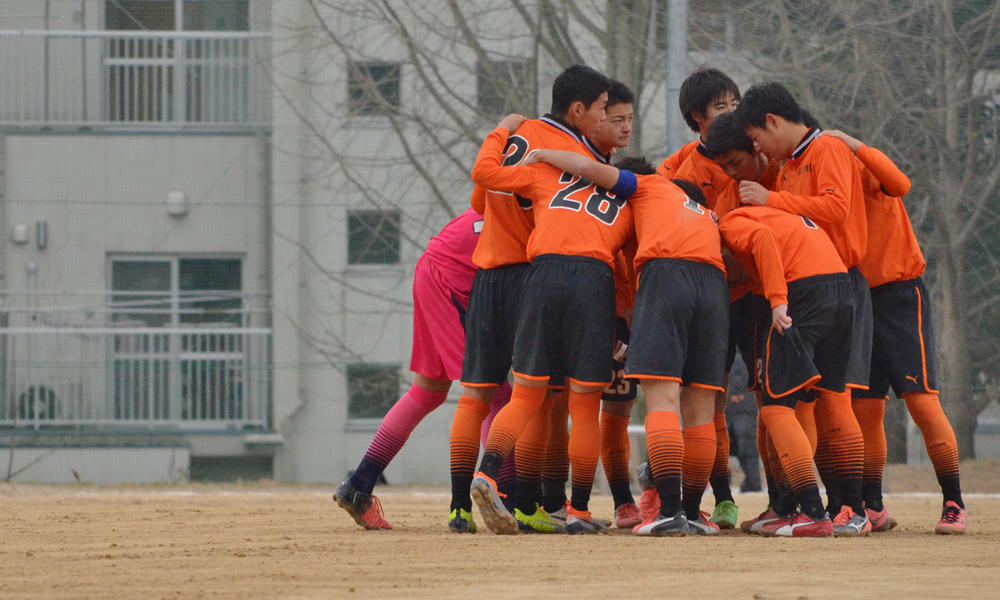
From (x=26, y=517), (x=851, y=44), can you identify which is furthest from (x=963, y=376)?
(x=26, y=517)

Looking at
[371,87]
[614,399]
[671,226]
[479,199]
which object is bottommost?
[614,399]

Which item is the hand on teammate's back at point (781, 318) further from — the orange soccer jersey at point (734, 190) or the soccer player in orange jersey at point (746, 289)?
the orange soccer jersey at point (734, 190)

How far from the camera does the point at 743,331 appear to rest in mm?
5785

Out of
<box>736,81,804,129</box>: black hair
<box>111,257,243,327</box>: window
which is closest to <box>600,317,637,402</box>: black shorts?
<box>736,81,804,129</box>: black hair

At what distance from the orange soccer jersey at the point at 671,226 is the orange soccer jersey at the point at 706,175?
500mm

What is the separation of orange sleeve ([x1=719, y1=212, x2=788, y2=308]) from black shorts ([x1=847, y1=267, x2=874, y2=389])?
36 cm

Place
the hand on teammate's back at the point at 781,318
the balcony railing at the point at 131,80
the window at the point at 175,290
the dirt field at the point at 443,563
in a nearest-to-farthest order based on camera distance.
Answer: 1. the dirt field at the point at 443,563
2. the hand on teammate's back at the point at 781,318
3. the window at the point at 175,290
4. the balcony railing at the point at 131,80

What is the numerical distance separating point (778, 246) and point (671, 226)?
408 mm

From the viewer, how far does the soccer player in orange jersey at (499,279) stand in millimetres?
5441

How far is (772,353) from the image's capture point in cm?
533

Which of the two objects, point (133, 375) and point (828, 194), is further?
point (133, 375)

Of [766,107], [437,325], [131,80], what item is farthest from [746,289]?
[131,80]

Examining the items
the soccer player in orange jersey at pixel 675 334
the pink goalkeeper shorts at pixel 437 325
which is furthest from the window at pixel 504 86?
the soccer player in orange jersey at pixel 675 334

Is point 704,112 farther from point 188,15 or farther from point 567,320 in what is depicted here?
point 188,15
